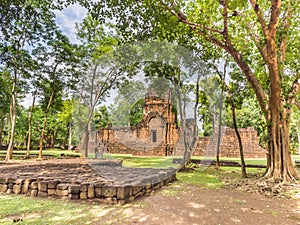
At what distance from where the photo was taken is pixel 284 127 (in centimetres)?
758

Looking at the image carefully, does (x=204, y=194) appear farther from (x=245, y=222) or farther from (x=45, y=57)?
(x=45, y=57)

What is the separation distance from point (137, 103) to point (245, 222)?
3.39 metres

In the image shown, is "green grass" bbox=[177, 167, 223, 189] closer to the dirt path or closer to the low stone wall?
the dirt path

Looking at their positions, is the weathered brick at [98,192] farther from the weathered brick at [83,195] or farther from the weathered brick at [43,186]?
the weathered brick at [43,186]

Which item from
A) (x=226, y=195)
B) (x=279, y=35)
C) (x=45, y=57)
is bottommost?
(x=226, y=195)

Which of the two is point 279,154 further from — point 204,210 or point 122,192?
point 122,192

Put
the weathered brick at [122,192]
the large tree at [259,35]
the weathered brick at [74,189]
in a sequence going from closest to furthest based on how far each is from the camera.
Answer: the weathered brick at [122,192] < the weathered brick at [74,189] < the large tree at [259,35]

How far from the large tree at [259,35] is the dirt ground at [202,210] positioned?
2.36 metres

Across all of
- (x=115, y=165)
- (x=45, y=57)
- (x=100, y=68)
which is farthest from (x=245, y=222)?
Answer: (x=45, y=57)

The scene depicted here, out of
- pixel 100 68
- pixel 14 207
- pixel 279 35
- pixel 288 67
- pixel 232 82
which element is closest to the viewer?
pixel 14 207

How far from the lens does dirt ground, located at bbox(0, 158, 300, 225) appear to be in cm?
389

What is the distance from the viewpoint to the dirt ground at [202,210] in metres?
3.89

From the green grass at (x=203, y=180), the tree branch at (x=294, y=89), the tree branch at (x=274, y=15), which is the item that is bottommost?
the green grass at (x=203, y=180)

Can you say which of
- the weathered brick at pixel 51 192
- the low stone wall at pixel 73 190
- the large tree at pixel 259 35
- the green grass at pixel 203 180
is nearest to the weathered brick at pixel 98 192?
the low stone wall at pixel 73 190
